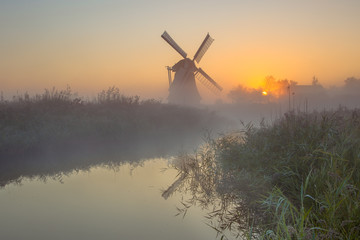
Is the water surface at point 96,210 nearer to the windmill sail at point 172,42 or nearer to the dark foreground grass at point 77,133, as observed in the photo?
the dark foreground grass at point 77,133

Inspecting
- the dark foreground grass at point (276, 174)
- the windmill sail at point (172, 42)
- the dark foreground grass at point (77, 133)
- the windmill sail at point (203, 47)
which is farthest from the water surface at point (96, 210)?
the windmill sail at point (203, 47)

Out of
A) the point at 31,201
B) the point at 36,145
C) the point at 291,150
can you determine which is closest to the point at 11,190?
the point at 31,201

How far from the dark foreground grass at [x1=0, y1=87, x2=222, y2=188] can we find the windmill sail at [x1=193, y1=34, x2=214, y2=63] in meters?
14.6

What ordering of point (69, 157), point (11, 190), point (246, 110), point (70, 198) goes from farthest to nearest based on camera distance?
point (246, 110), point (69, 157), point (11, 190), point (70, 198)

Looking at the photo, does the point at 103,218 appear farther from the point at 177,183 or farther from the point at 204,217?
the point at 177,183

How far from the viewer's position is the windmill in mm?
32438

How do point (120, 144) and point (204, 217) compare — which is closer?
point (204, 217)

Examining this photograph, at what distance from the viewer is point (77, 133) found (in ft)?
46.1

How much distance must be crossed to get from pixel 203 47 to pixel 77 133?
21099 millimetres

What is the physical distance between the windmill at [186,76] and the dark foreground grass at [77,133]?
14.1 meters

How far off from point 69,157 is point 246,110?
3354 centimetres

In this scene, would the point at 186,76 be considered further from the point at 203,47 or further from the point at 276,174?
Answer: the point at 276,174

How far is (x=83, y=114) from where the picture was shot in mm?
15312

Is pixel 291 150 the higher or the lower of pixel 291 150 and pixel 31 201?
the higher
